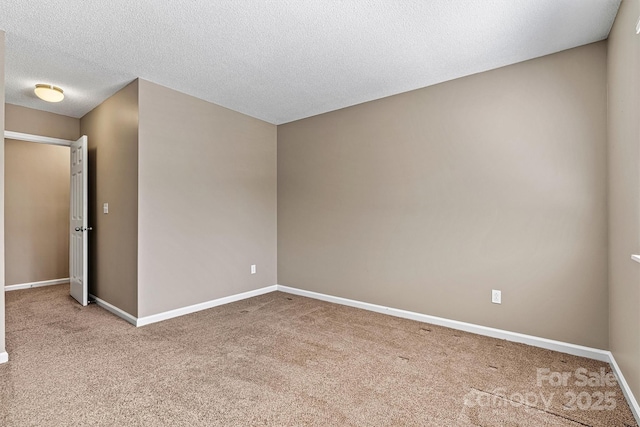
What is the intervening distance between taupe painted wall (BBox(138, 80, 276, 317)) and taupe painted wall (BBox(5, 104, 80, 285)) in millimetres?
1958

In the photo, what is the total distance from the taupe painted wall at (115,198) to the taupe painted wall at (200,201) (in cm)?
13

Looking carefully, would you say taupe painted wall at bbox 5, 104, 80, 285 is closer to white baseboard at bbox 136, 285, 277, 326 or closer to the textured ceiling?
the textured ceiling

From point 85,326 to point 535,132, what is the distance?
4.45 m

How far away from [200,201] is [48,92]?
5.90ft

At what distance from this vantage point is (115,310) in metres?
3.46

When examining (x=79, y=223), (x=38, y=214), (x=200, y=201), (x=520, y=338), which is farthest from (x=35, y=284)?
(x=520, y=338)

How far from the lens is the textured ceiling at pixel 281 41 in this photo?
209 centimetres

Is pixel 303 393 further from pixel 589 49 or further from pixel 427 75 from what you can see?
pixel 589 49

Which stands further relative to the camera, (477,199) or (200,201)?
(200,201)

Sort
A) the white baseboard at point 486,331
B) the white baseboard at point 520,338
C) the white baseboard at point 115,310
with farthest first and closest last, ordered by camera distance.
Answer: the white baseboard at point 115,310 < the white baseboard at point 486,331 < the white baseboard at point 520,338

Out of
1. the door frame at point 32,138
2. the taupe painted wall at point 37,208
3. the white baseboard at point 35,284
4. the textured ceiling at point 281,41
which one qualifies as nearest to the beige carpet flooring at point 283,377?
the white baseboard at point 35,284

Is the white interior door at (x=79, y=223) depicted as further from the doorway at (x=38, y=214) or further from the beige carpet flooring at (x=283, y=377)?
the beige carpet flooring at (x=283, y=377)

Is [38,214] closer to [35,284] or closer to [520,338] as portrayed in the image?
[35,284]

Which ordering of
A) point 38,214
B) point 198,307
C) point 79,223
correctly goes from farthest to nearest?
point 38,214 < point 79,223 < point 198,307
